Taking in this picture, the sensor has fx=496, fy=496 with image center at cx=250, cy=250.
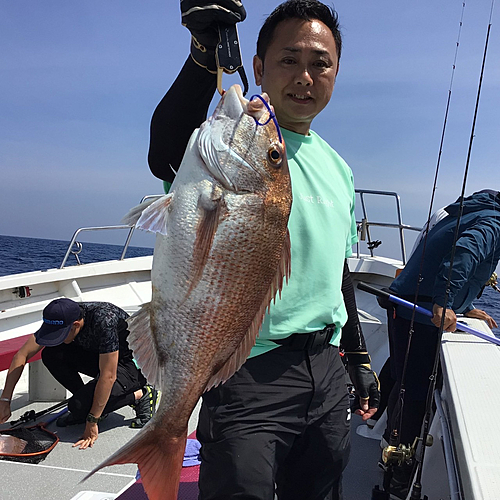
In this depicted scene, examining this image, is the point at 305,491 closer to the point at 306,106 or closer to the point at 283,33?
the point at 306,106

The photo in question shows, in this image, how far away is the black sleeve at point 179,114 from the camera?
1.52 meters

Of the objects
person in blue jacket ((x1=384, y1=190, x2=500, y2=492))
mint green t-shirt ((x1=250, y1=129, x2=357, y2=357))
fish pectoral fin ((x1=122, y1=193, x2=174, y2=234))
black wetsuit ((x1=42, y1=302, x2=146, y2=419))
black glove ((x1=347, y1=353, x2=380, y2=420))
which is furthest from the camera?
black wetsuit ((x1=42, y1=302, x2=146, y2=419))

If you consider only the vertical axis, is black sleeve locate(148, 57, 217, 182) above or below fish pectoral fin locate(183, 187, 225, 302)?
above

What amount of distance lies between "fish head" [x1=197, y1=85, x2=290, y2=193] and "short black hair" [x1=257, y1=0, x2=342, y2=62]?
0.47 meters

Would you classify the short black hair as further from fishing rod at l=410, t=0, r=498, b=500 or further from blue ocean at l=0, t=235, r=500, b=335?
blue ocean at l=0, t=235, r=500, b=335

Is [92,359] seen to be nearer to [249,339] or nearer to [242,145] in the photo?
[249,339]

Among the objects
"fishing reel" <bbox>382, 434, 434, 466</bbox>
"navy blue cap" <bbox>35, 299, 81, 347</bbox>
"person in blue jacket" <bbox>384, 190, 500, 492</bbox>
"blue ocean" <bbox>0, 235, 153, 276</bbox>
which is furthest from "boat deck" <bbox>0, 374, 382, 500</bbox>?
"blue ocean" <bbox>0, 235, 153, 276</bbox>

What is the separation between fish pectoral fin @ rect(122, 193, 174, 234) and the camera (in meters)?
1.36

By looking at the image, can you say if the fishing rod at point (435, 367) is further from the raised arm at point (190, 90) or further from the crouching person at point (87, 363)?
the crouching person at point (87, 363)

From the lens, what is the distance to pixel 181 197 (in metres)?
1.39

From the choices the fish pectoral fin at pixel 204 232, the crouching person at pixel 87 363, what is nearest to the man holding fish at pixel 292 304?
the fish pectoral fin at pixel 204 232

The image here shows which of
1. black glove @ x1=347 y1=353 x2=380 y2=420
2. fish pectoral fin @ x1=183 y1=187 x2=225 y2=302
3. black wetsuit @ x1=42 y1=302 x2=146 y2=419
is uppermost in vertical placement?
fish pectoral fin @ x1=183 y1=187 x2=225 y2=302

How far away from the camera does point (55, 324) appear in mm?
4008

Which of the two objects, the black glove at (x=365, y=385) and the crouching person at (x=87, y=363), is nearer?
the black glove at (x=365, y=385)
